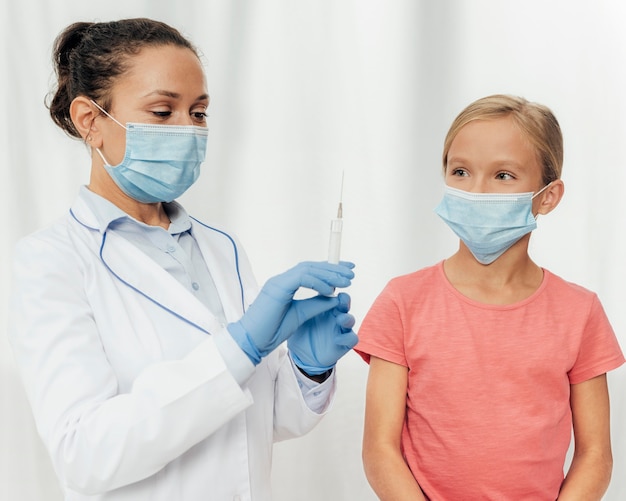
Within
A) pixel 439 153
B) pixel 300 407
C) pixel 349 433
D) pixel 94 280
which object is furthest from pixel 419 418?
pixel 439 153

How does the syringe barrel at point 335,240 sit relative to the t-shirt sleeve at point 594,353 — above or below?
above

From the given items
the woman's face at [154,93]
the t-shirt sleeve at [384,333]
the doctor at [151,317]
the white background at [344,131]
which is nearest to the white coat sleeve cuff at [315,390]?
the doctor at [151,317]

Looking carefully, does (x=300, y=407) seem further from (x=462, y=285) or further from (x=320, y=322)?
(x=462, y=285)

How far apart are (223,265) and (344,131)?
38.1 inches

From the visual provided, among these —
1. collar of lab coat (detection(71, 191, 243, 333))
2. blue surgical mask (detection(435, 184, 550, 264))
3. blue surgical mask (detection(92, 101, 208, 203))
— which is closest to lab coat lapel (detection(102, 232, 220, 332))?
collar of lab coat (detection(71, 191, 243, 333))

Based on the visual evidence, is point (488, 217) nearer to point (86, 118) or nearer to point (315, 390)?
point (315, 390)

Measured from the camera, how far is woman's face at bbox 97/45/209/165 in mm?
1375

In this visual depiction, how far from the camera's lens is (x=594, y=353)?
1.59 metres

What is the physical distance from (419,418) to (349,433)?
35.0 inches

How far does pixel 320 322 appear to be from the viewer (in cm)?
143

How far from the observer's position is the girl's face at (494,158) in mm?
1569

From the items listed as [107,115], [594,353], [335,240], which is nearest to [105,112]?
[107,115]

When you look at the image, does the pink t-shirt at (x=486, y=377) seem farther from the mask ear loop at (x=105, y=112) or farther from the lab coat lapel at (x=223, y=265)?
the mask ear loop at (x=105, y=112)

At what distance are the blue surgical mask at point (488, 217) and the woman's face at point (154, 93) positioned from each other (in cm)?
51
